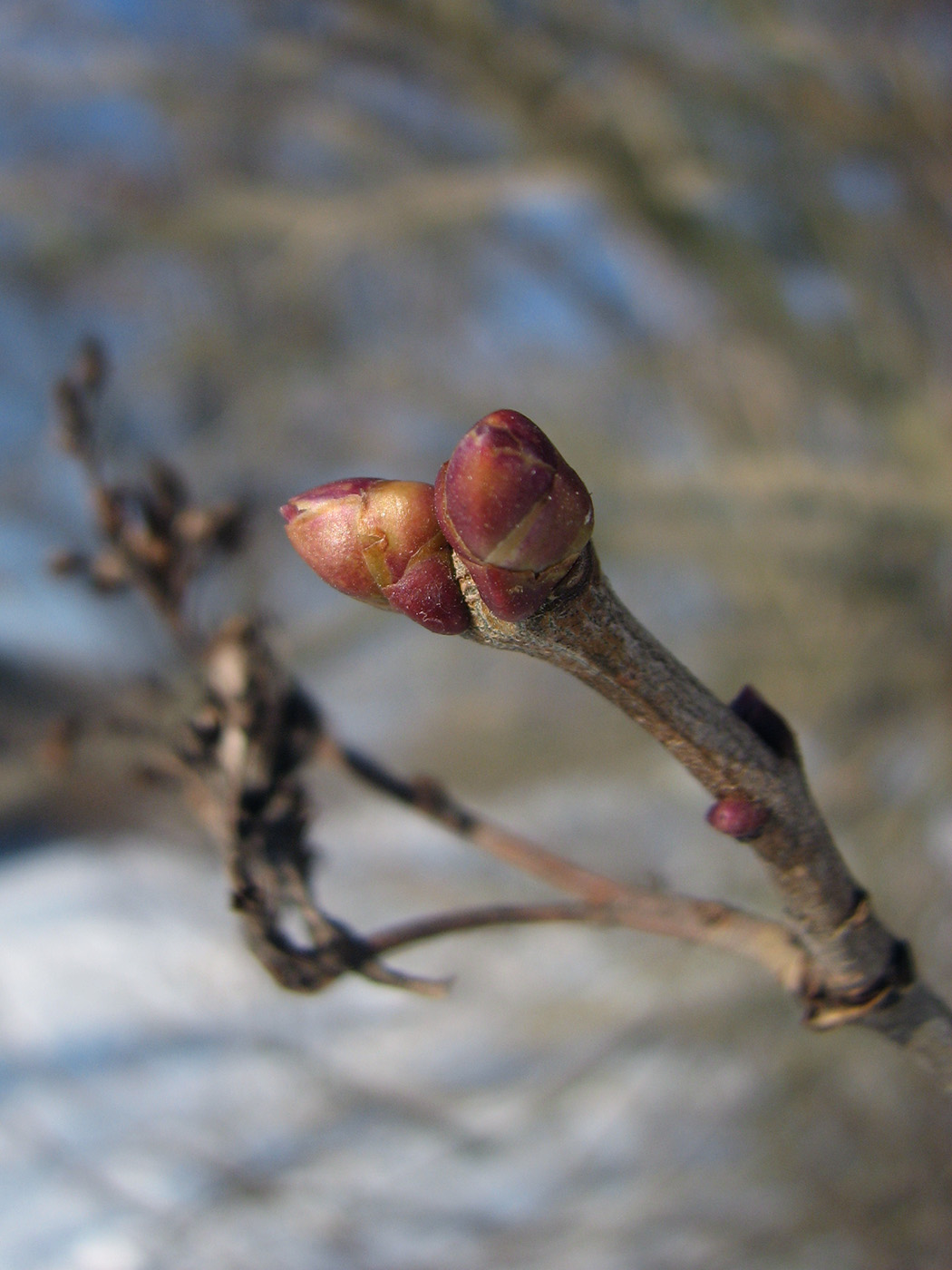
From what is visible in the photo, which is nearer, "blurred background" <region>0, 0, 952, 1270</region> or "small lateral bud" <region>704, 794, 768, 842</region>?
"small lateral bud" <region>704, 794, 768, 842</region>

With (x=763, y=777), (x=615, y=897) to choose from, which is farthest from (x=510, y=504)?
(x=615, y=897)

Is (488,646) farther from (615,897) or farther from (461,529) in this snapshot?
(615,897)

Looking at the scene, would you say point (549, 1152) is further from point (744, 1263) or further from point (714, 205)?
point (714, 205)

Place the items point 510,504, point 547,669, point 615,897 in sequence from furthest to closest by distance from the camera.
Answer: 1. point 547,669
2. point 615,897
3. point 510,504

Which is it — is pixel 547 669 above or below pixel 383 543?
above

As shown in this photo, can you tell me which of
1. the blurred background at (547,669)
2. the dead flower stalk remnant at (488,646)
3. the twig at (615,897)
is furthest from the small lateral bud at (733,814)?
the blurred background at (547,669)

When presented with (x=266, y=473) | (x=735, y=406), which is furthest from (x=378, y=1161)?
(x=735, y=406)

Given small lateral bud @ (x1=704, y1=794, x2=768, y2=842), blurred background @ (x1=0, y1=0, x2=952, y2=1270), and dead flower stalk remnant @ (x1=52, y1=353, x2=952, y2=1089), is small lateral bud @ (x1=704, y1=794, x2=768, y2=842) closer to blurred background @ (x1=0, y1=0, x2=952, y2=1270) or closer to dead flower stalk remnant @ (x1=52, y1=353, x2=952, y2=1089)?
dead flower stalk remnant @ (x1=52, y1=353, x2=952, y2=1089)

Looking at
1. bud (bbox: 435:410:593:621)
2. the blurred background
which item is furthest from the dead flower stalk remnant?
the blurred background
